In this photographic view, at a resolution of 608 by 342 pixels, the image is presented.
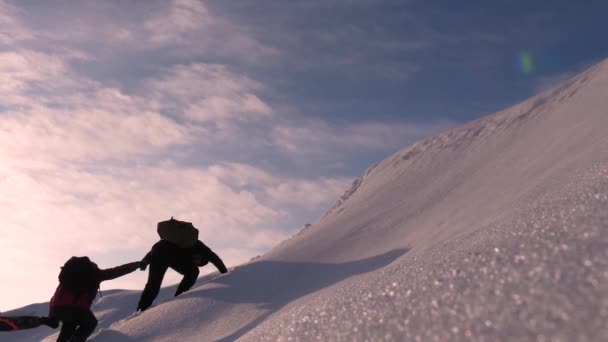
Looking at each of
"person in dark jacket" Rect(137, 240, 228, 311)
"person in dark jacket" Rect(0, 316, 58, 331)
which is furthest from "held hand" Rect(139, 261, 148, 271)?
"person in dark jacket" Rect(0, 316, 58, 331)

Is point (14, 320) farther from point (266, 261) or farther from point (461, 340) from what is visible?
point (461, 340)

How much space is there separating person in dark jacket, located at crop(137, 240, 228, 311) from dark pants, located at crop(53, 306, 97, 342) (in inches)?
38.4

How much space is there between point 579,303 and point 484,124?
9953 mm

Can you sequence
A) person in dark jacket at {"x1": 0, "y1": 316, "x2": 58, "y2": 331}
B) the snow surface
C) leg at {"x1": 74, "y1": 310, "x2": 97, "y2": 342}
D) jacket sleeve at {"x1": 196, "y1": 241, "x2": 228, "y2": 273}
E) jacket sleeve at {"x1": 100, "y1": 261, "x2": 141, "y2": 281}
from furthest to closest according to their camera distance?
jacket sleeve at {"x1": 196, "y1": 241, "x2": 228, "y2": 273} → jacket sleeve at {"x1": 100, "y1": 261, "x2": 141, "y2": 281} → leg at {"x1": 74, "y1": 310, "x2": 97, "y2": 342} → person in dark jacket at {"x1": 0, "y1": 316, "x2": 58, "y2": 331} → the snow surface

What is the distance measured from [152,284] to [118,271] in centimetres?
67

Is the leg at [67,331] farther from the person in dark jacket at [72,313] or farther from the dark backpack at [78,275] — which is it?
the dark backpack at [78,275]

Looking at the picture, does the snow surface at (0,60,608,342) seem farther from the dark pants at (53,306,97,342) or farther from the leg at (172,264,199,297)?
the leg at (172,264,199,297)

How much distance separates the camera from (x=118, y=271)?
500 cm

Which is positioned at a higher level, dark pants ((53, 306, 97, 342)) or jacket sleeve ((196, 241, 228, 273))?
jacket sleeve ((196, 241, 228, 273))

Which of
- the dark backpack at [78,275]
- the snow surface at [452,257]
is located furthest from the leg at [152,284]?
the dark backpack at [78,275]

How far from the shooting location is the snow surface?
4.73ft

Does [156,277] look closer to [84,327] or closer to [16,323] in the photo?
[84,327]

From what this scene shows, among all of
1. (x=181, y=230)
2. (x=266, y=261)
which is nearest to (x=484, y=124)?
(x=266, y=261)

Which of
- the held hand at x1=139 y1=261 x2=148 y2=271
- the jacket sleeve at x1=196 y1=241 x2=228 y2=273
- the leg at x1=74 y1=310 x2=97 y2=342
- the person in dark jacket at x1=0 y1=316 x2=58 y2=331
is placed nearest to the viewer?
the person in dark jacket at x1=0 y1=316 x2=58 y2=331
